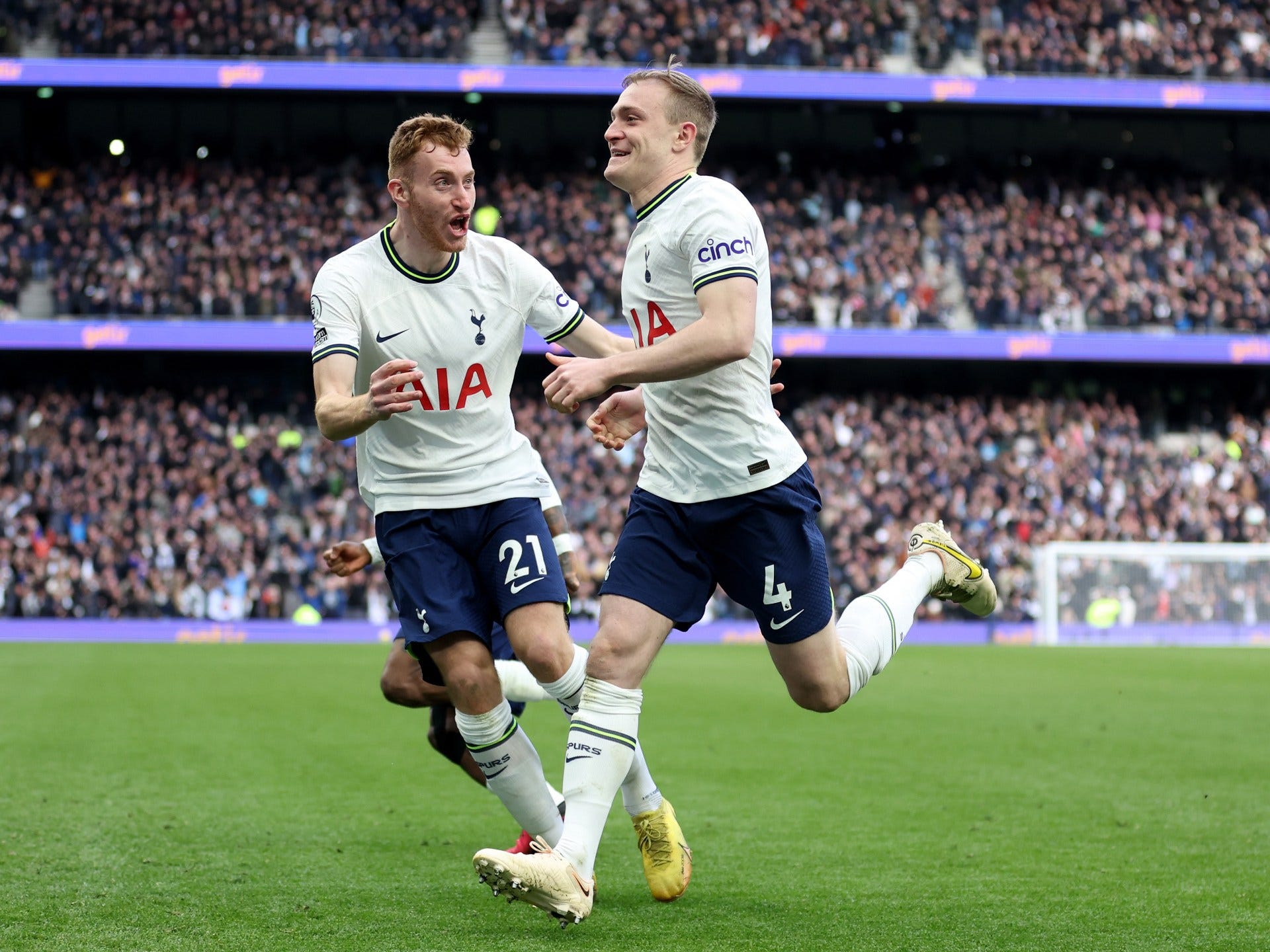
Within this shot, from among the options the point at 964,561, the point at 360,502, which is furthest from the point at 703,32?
the point at 964,561

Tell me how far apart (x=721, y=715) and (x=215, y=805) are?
247 inches

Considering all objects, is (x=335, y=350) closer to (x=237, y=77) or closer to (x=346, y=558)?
(x=346, y=558)

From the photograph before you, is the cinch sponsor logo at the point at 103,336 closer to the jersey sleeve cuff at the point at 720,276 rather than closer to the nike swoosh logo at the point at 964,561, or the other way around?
the nike swoosh logo at the point at 964,561

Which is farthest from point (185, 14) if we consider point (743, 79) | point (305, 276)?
point (743, 79)

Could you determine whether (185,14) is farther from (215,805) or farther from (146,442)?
(215,805)

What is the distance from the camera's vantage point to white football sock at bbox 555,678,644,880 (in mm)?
4715

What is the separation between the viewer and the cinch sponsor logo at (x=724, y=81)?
31.0 metres

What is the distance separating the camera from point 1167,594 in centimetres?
2589

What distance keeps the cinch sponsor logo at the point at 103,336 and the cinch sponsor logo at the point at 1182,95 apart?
72.0 ft

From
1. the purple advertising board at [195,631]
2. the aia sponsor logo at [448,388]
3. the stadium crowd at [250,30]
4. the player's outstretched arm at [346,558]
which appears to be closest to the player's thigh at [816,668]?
the aia sponsor logo at [448,388]

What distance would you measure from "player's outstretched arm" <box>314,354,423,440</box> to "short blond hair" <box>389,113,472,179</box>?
74 cm

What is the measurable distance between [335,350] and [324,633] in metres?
22.1

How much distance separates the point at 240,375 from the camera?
31.1m

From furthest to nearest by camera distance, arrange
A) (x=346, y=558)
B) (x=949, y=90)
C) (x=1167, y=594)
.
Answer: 1. (x=949, y=90)
2. (x=1167, y=594)
3. (x=346, y=558)
